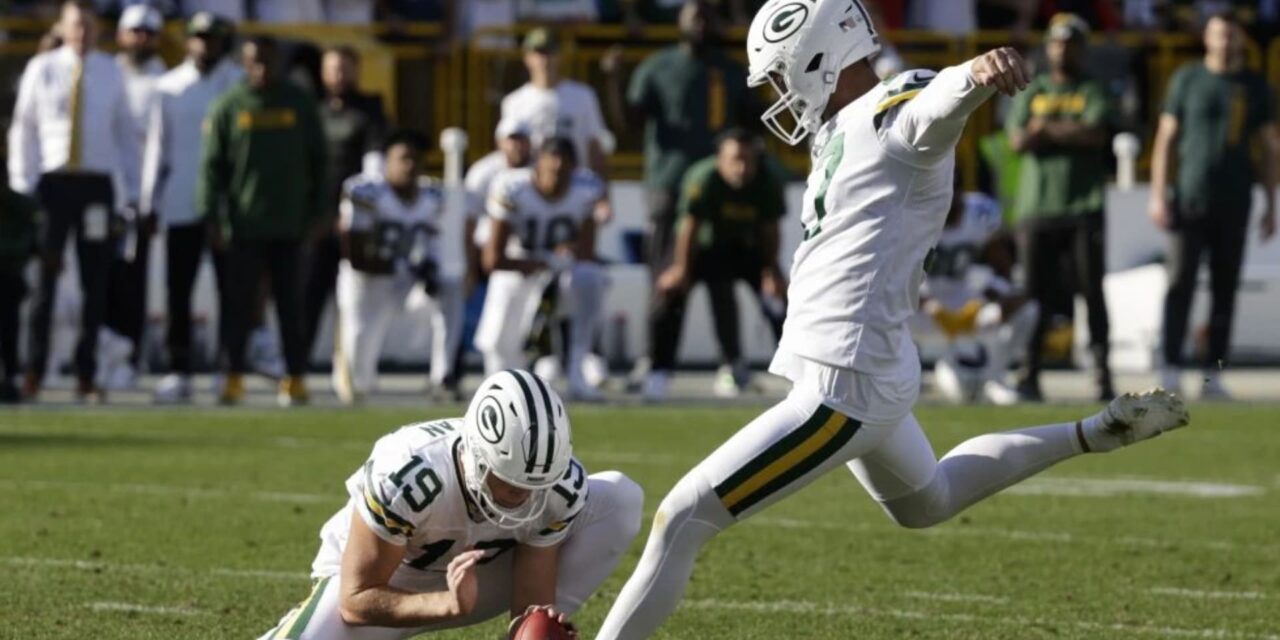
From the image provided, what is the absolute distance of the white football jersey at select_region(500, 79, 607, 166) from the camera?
46.9 ft

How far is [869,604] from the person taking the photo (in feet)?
21.9

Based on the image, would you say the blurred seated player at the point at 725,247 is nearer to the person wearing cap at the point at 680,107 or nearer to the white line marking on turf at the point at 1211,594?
the person wearing cap at the point at 680,107

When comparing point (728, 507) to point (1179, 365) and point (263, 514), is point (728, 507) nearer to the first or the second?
point (263, 514)

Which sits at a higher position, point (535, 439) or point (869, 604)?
point (535, 439)

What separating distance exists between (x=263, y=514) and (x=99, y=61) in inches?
204

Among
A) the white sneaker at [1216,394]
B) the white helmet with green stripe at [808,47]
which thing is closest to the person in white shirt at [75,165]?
the white sneaker at [1216,394]

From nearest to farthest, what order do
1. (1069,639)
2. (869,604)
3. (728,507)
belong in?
(728,507) → (1069,639) → (869,604)

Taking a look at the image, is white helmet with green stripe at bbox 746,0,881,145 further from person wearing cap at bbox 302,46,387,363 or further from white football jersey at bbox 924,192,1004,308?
person wearing cap at bbox 302,46,387,363

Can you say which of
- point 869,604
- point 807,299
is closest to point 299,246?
point 869,604

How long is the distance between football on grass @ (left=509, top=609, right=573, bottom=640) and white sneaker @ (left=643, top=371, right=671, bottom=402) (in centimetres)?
859

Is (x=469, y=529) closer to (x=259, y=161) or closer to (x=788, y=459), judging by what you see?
(x=788, y=459)

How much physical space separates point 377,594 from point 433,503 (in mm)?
221

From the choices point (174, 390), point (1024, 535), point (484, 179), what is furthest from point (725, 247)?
point (1024, 535)

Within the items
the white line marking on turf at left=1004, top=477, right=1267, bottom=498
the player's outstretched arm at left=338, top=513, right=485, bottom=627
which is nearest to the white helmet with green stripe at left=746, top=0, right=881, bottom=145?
the player's outstretched arm at left=338, top=513, right=485, bottom=627
